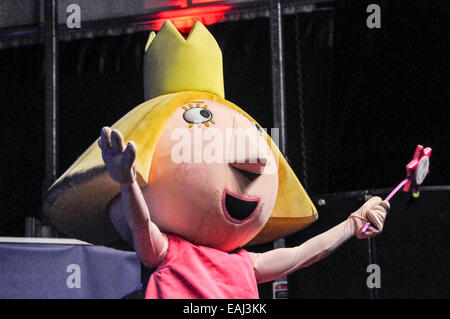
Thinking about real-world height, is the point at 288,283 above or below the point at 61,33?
below

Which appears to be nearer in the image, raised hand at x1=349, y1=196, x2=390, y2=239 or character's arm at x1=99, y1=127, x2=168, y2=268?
character's arm at x1=99, y1=127, x2=168, y2=268

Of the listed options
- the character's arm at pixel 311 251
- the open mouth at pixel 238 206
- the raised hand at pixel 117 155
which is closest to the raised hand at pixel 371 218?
the character's arm at pixel 311 251

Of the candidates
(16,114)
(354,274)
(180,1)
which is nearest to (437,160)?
(354,274)

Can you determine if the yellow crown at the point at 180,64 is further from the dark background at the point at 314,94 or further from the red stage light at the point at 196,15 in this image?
the red stage light at the point at 196,15

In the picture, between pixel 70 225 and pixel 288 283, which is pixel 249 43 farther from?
pixel 70 225

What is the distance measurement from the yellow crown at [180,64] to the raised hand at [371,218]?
75 cm

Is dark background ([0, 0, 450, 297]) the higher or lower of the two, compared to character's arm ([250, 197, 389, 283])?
higher

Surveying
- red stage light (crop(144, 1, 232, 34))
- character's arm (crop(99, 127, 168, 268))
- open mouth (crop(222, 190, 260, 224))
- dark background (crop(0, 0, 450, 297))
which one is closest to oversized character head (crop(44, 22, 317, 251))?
open mouth (crop(222, 190, 260, 224))

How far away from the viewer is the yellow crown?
110 inches

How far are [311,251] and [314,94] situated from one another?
2.81 meters

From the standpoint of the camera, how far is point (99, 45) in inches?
226

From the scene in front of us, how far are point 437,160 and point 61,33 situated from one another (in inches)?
111

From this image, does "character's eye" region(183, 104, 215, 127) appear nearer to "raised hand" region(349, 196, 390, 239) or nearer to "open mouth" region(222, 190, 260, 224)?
"open mouth" region(222, 190, 260, 224)

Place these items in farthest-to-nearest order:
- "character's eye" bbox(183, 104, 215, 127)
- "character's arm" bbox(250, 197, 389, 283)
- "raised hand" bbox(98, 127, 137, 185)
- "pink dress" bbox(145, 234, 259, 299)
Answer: "character's arm" bbox(250, 197, 389, 283), "character's eye" bbox(183, 104, 215, 127), "pink dress" bbox(145, 234, 259, 299), "raised hand" bbox(98, 127, 137, 185)
